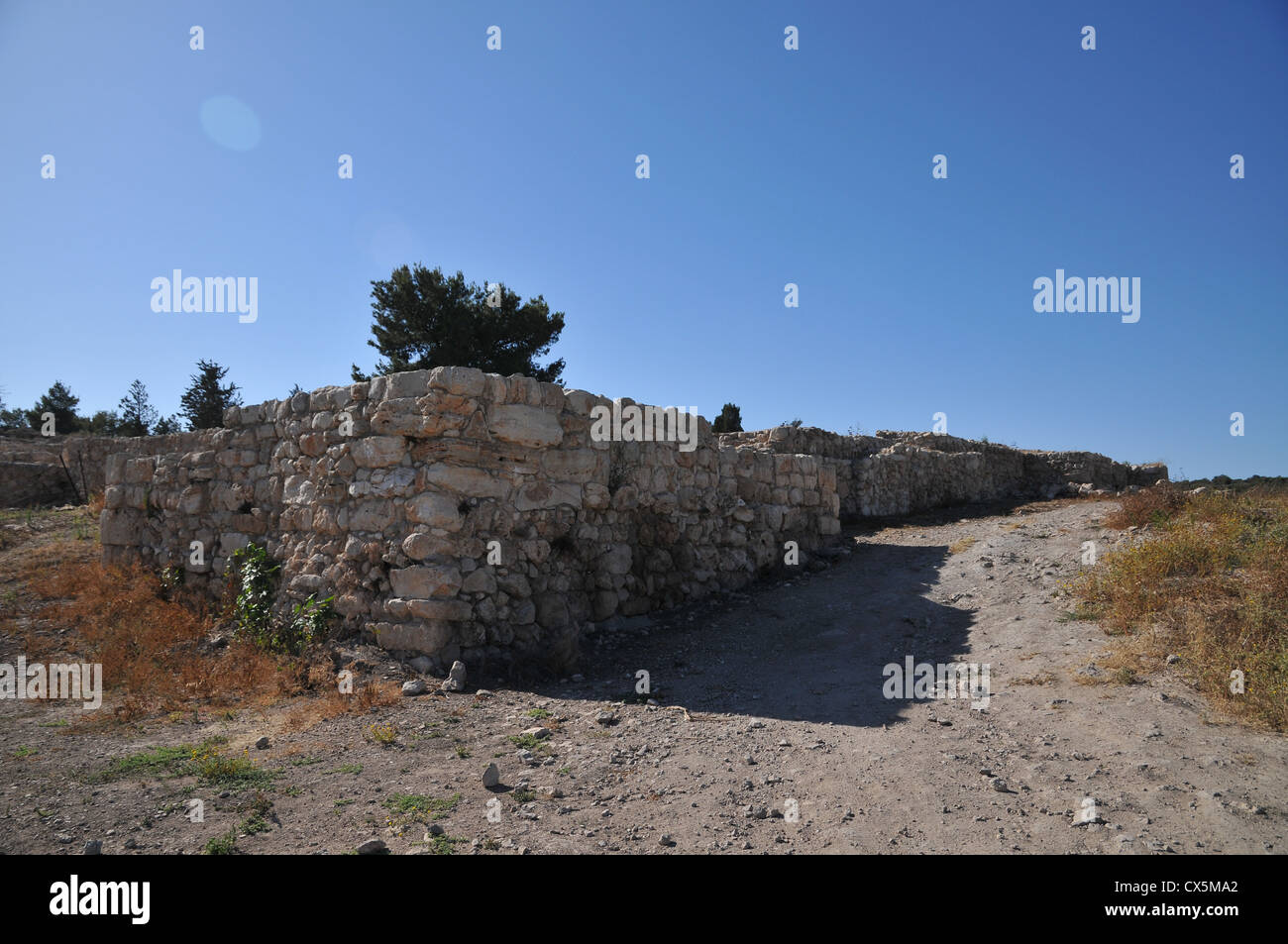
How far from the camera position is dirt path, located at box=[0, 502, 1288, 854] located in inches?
132

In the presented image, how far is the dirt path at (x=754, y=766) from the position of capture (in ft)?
11.0

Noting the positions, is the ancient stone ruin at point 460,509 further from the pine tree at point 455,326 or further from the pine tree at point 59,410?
the pine tree at point 59,410

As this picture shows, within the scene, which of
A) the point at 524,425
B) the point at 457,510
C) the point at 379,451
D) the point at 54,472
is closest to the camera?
the point at 457,510

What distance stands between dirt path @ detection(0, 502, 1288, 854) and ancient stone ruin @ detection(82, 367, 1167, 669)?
2.92 feet

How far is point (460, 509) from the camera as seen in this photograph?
6613mm

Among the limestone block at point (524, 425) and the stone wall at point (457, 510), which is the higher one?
the limestone block at point (524, 425)

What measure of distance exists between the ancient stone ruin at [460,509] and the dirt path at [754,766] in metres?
0.89

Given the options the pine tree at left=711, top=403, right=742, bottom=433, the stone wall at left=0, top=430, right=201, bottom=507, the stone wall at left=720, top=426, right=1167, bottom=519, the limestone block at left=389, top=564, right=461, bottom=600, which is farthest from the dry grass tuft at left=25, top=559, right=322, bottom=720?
the pine tree at left=711, top=403, right=742, bottom=433

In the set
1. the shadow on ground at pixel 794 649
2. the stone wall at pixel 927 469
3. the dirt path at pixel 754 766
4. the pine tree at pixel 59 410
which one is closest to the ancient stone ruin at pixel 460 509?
the shadow on ground at pixel 794 649

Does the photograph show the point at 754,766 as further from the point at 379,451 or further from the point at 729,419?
the point at 729,419

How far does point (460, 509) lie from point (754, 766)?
369 cm

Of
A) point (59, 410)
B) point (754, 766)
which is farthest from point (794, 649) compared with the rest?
point (59, 410)
